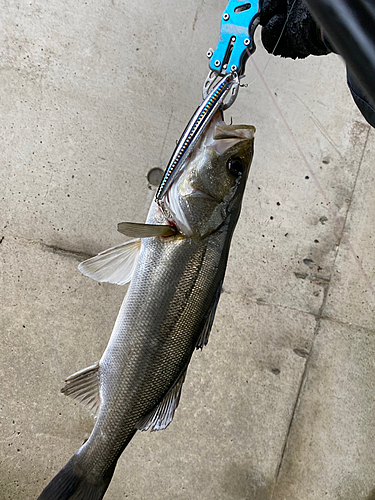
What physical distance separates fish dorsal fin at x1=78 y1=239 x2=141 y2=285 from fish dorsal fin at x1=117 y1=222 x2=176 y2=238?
0.59ft

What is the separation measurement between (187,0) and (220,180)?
174 cm

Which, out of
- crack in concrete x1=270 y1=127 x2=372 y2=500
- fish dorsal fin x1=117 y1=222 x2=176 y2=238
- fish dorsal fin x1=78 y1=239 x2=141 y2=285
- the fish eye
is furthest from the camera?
crack in concrete x1=270 y1=127 x2=372 y2=500

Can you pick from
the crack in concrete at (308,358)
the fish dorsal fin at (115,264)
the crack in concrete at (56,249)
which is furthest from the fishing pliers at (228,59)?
the crack in concrete at (308,358)

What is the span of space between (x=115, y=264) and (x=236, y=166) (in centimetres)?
71

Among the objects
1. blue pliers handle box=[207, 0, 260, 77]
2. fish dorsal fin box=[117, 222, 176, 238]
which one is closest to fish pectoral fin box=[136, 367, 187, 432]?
fish dorsal fin box=[117, 222, 176, 238]


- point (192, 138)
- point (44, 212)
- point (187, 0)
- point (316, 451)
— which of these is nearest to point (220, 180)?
point (192, 138)

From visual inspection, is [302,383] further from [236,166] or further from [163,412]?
[236,166]

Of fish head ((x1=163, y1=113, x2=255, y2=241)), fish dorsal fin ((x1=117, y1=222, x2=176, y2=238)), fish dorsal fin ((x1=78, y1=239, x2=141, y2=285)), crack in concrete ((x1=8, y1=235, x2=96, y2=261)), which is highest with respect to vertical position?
fish head ((x1=163, y1=113, x2=255, y2=241))

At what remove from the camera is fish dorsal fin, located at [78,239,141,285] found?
5.50 ft

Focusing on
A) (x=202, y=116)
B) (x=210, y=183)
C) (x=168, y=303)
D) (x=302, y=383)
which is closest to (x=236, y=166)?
(x=210, y=183)

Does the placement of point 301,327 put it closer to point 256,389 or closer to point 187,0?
point 256,389

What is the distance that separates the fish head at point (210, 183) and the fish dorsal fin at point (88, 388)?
771 millimetres

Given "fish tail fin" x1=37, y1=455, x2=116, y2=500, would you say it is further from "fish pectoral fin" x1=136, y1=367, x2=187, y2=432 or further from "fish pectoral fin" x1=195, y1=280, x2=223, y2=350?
"fish pectoral fin" x1=195, y1=280, x2=223, y2=350

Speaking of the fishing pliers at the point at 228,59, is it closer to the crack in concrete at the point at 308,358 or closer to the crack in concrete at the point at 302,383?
the crack in concrete at the point at 308,358
